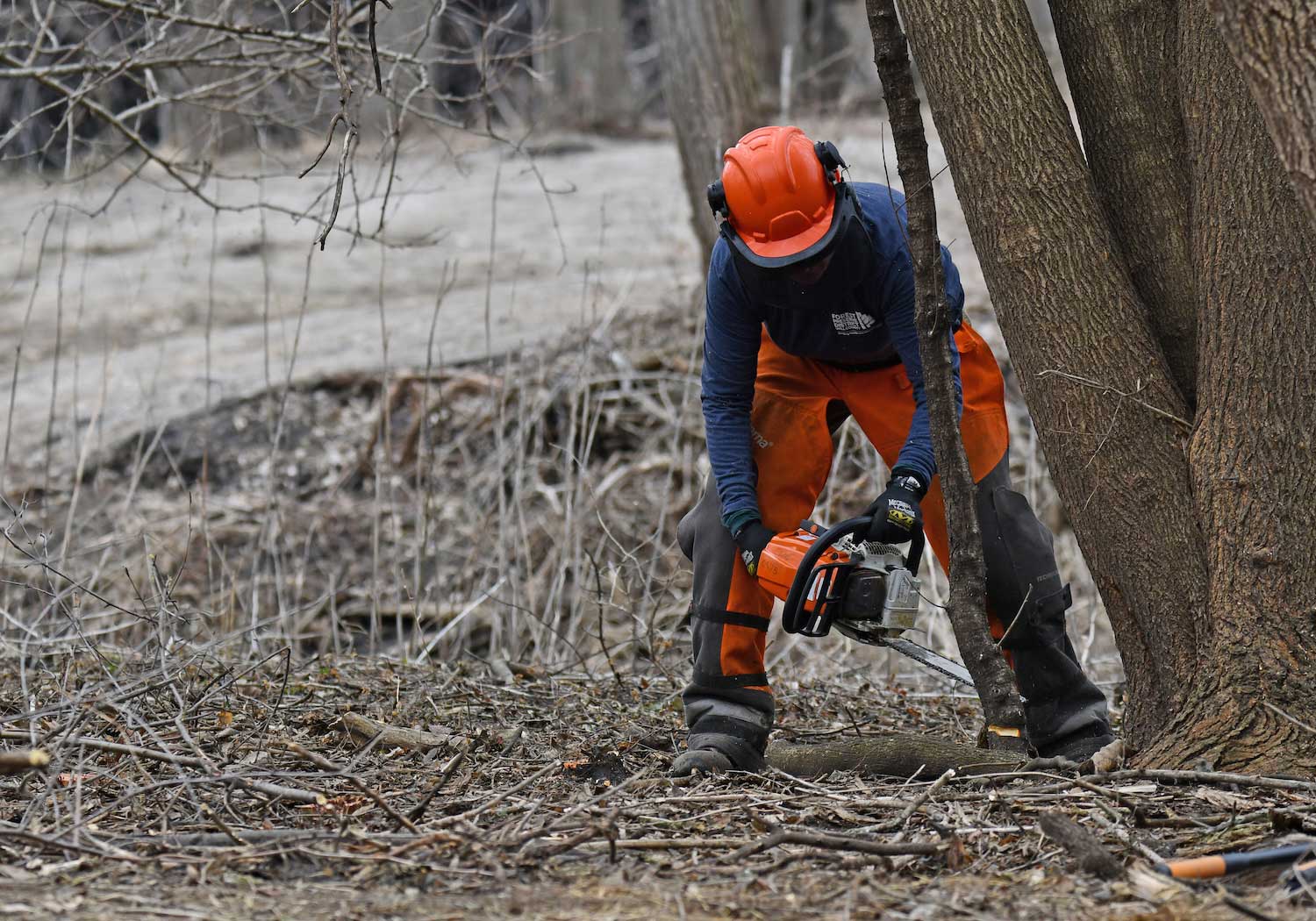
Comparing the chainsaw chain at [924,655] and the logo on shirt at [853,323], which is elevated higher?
the logo on shirt at [853,323]

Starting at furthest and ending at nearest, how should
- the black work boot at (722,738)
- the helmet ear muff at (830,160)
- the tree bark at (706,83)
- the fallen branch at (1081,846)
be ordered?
the tree bark at (706,83), the black work boot at (722,738), the helmet ear muff at (830,160), the fallen branch at (1081,846)

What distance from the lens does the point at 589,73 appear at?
1600cm

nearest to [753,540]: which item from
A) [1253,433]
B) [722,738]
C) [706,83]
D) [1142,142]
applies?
[722,738]

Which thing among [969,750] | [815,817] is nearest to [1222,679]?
[969,750]

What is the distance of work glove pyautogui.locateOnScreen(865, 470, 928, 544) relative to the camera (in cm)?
322

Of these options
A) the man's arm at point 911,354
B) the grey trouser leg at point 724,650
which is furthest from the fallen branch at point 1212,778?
the grey trouser leg at point 724,650

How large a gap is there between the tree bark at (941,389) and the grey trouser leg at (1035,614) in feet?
1.27

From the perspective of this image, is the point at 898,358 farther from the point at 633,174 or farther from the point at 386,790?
the point at 633,174

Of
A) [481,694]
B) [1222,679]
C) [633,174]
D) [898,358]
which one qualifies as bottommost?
[481,694]

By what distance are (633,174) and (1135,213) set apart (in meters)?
10.6

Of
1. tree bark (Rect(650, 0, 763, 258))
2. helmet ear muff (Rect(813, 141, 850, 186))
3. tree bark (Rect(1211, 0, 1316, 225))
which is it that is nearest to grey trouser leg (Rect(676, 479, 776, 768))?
helmet ear muff (Rect(813, 141, 850, 186))

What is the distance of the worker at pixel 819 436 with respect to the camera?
3227 mm

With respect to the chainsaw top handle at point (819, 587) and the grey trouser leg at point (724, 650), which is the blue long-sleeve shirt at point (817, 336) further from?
the chainsaw top handle at point (819, 587)

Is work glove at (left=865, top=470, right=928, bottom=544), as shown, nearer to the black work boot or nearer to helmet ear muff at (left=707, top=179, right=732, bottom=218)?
the black work boot
